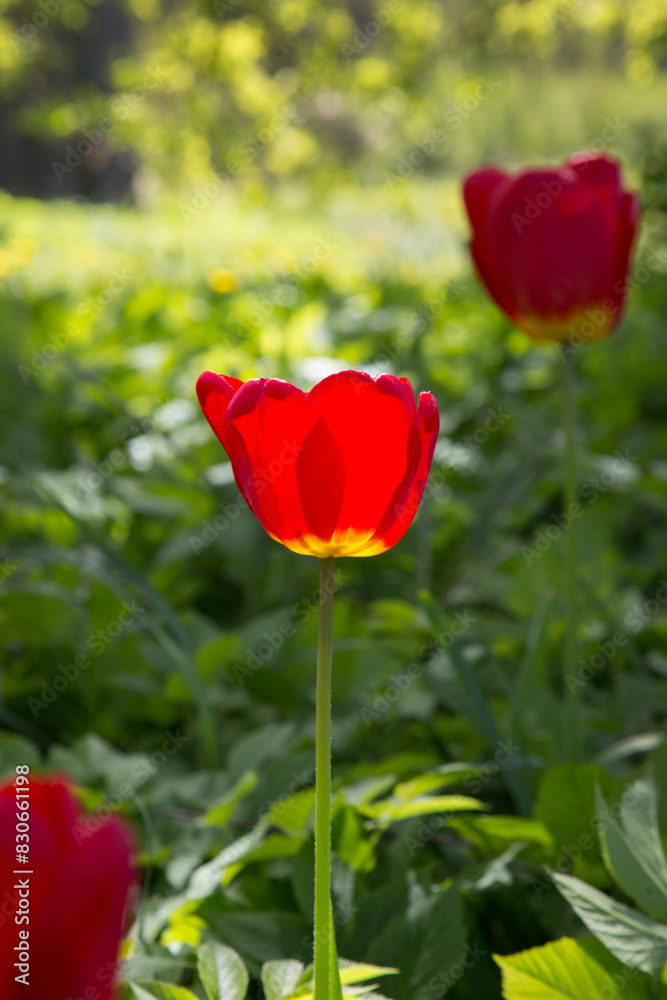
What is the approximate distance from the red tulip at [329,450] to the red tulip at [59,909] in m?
0.26

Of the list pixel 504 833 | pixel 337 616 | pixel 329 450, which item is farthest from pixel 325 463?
pixel 337 616

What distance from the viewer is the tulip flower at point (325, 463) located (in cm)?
53

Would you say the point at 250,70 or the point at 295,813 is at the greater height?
the point at 250,70

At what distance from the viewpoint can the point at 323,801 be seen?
0.55 metres

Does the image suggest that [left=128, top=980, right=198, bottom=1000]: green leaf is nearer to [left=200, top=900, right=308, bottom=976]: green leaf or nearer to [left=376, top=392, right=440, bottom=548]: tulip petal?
[left=200, top=900, right=308, bottom=976]: green leaf

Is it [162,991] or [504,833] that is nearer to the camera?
[162,991]

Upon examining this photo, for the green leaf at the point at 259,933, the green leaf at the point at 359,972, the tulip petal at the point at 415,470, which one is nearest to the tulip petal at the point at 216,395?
the tulip petal at the point at 415,470

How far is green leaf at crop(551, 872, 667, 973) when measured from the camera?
67 centimetres

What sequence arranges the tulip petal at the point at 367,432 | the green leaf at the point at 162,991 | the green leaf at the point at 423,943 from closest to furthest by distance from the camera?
the tulip petal at the point at 367,432 < the green leaf at the point at 162,991 < the green leaf at the point at 423,943

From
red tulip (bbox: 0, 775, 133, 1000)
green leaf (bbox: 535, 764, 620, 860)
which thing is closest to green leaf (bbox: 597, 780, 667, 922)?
green leaf (bbox: 535, 764, 620, 860)

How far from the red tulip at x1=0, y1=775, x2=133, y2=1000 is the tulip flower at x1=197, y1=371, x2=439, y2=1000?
0.69ft

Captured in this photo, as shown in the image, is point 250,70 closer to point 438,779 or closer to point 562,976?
point 438,779

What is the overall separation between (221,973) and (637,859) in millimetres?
345

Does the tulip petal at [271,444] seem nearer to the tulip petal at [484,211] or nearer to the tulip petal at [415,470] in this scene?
the tulip petal at [415,470]
